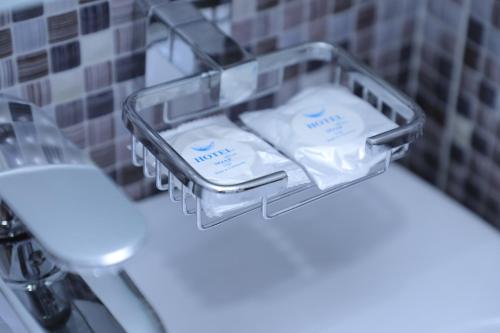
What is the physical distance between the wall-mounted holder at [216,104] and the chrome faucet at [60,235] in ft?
0.18

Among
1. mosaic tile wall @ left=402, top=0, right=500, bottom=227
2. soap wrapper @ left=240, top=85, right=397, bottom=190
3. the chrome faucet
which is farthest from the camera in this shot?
mosaic tile wall @ left=402, top=0, right=500, bottom=227

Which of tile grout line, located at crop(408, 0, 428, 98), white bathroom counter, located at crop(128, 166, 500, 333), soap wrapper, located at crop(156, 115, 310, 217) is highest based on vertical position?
soap wrapper, located at crop(156, 115, 310, 217)

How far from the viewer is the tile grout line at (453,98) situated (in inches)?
33.3

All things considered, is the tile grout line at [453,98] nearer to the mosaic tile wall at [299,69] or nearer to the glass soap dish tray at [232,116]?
the mosaic tile wall at [299,69]

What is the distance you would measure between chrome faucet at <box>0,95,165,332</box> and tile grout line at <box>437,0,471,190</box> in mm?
417

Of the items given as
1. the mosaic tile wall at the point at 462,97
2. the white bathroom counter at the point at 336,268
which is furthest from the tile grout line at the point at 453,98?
the white bathroom counter at the point at 336,268

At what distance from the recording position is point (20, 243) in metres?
0.58

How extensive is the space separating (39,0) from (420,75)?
1.40 feet

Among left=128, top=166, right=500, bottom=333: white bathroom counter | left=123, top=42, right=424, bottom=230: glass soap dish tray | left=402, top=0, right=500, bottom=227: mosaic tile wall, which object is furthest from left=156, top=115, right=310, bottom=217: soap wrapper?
left=402, top=0, right=500, bottom=227: mosaic tile wall

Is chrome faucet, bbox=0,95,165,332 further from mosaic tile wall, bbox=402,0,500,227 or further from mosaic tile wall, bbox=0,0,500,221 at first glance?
mosaic tile wall, bbox=402,0,500,227

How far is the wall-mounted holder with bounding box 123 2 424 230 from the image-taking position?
0.57 meters

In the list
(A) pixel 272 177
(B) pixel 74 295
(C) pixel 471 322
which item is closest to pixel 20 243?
(B) pixel 74 295

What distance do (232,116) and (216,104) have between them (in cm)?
14

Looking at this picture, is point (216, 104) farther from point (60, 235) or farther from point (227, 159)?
point (60, 235)
